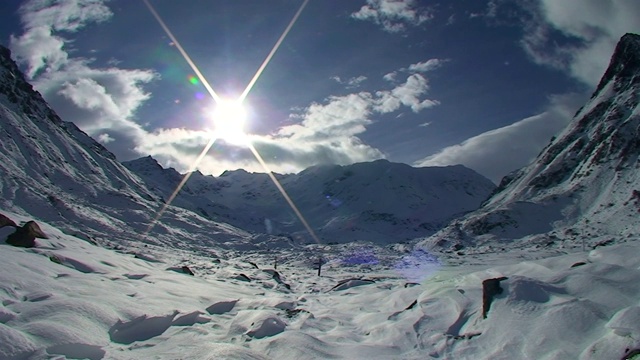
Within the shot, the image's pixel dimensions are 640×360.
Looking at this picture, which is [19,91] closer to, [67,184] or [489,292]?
[67,184]

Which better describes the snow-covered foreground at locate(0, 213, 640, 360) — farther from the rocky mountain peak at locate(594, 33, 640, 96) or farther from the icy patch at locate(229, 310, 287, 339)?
the rocky mountain peak at locate(594, 33, 640, 96)

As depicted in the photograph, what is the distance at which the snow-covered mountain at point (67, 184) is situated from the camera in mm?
79875

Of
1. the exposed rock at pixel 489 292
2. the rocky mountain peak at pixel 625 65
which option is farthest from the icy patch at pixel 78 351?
the rocky mountain peak at pixel 625 65

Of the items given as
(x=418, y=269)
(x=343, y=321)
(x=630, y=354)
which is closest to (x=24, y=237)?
(x=343, y=321)

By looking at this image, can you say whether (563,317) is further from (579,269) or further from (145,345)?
(145,345)

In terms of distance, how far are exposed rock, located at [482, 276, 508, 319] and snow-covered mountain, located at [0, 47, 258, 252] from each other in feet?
229

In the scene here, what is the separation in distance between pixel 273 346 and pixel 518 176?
12148 cm

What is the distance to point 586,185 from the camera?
77.8 m

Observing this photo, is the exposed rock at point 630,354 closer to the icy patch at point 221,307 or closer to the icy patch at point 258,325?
the icy patch at point 258,325

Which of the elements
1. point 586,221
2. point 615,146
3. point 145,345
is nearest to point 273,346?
point 145,345

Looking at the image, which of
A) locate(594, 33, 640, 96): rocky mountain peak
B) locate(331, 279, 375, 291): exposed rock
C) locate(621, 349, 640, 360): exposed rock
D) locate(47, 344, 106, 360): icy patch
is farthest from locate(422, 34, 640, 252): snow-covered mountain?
locate(47, 344, 106, 360): icy patch

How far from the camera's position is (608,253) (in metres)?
11.7

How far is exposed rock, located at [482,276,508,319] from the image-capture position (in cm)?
959

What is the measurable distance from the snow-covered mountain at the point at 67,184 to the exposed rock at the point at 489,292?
69.9 metres
